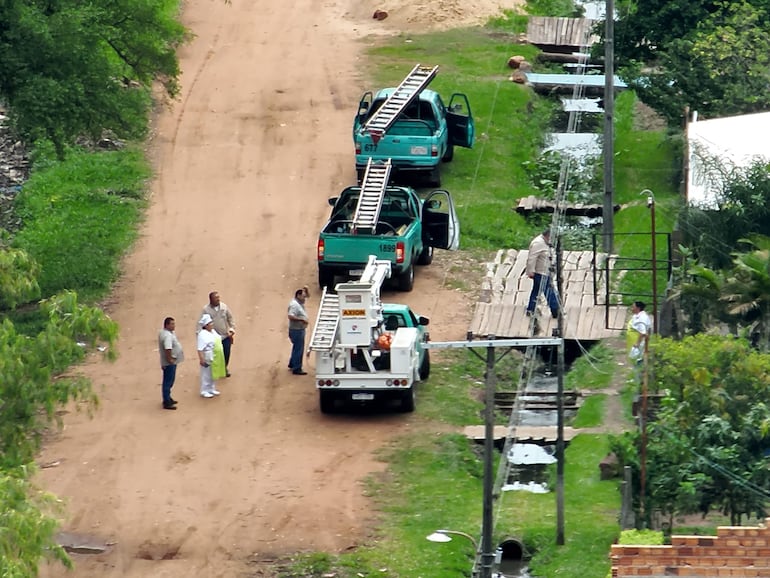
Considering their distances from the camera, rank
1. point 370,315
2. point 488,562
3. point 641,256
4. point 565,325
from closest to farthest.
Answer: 1. point 488,562
2. point 370,315
3. point 565,325
4. point 641,256

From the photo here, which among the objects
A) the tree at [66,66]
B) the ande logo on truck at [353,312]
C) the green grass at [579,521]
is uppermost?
the tree at [66,66]

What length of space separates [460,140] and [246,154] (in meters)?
4.87

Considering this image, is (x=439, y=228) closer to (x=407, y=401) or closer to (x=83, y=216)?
(x=407, y=401)

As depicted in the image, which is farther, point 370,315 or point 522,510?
point 370,315

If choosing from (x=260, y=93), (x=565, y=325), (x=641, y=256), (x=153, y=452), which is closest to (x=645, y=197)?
(x=641, y=256)

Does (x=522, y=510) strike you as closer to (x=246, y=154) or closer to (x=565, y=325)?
(x=565, y=325)

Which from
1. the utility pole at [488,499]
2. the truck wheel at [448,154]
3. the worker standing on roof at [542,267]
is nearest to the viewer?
the utility pole at [488,499]

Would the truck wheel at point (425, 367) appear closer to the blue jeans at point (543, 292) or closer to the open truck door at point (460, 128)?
the blue jeans at point (543, 292)

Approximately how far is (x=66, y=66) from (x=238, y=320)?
5.14 metres

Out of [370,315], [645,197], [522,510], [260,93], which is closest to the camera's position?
[522,510]

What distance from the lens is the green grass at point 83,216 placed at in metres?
34.6

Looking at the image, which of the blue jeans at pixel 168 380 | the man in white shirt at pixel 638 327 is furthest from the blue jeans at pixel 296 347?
the man in white shirt at pixel 638 327

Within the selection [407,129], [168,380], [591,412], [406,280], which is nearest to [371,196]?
[406,280]

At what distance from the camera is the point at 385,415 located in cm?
2833
